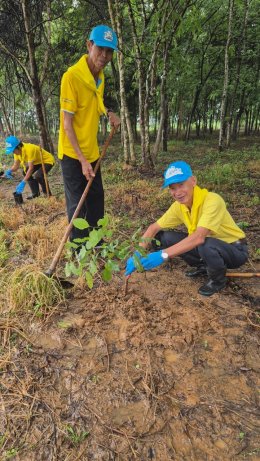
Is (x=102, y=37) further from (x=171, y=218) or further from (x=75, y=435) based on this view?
(x=75, y=435)

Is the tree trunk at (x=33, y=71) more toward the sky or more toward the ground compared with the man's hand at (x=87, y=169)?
more toward the sky

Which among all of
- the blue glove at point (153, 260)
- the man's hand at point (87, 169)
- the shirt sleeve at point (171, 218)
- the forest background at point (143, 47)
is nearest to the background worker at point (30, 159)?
the forest background at point (143, 47)

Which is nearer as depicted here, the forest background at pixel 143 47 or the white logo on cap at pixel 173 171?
the white logo on cap at pixel 173 171

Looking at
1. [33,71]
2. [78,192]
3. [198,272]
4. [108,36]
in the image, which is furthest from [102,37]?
[33,71]

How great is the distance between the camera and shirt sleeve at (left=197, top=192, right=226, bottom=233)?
99.4 inches

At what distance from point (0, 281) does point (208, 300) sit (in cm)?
189

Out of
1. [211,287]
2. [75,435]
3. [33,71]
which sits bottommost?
[75,435]

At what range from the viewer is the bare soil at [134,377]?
65.7 inches

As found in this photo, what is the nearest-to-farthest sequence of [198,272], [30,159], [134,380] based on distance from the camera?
[134,380]
[198,272]
[30,159]

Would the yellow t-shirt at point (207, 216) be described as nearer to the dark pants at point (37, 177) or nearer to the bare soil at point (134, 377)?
the bare soil at point (134, 377)

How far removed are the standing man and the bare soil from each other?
1.01m

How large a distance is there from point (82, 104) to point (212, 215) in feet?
5.10

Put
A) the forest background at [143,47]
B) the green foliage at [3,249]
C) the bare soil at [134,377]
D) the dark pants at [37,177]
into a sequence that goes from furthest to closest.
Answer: the forest background at [143,47] → the dark pants at [37,177] → the green foliage at [3,249] → the bare soil at [134,377]

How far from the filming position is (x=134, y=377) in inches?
79.7
